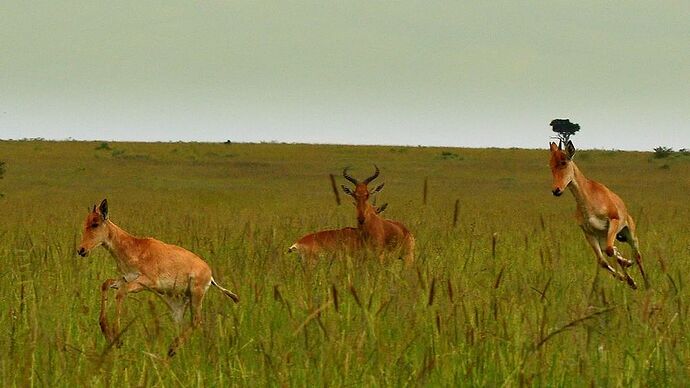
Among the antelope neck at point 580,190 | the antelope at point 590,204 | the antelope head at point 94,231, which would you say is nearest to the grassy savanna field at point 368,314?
the antelope head at point 94,231

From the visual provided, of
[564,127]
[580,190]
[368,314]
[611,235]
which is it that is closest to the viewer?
[368,314]

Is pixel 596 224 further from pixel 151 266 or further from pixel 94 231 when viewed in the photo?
pixel 94 231

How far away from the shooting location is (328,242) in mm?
10422

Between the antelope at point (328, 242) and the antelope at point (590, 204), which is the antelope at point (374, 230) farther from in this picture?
the antelope at point (590, 204)

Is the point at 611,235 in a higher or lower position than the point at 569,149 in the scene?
lower

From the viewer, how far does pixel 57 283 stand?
242 inches

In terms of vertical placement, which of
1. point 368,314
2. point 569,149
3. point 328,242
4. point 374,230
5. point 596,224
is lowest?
point 328,242

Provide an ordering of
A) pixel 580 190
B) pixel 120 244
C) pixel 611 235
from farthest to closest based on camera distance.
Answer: pixel 580 190
pixel 611 235
pixel 120 244

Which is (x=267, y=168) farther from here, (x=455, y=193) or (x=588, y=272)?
(x=588, y=272)

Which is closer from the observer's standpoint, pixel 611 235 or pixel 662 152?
pixel 611 235

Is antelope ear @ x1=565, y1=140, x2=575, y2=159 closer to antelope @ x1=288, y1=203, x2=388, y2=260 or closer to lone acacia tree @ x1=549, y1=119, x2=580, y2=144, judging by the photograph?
antelope @ x1=288, y1=203, x2=388, y2=260

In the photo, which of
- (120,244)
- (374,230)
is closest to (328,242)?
(374,230)

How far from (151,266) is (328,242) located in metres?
4.18

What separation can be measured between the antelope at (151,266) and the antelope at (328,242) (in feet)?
10.6
